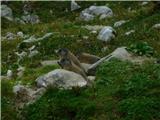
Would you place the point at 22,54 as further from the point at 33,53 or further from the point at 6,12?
the point at 6,12

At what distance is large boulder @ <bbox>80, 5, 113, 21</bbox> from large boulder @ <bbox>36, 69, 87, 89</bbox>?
42.6ft

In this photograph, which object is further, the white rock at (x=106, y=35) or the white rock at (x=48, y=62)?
the white rock at (x=106, y=35)

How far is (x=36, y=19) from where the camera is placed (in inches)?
1320

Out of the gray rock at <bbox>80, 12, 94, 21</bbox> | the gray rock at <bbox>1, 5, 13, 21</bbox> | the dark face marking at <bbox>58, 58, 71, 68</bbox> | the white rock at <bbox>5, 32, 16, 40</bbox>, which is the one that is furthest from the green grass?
the gray rock at <bbox>1, 5, 13, 21</bbox>

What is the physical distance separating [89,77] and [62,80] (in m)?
0.98

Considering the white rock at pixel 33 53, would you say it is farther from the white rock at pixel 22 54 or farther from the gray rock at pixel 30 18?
the gray rock at pixel 30 18

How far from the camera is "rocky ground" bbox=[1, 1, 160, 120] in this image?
41.7ft

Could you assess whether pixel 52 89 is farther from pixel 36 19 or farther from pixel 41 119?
pixel 36 19

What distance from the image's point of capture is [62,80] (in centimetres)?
1421

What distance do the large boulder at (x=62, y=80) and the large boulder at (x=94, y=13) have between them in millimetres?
12999

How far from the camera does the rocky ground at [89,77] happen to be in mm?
12711

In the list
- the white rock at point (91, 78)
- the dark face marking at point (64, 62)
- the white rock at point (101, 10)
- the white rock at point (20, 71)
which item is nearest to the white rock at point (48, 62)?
the white rock at point (20, 71)

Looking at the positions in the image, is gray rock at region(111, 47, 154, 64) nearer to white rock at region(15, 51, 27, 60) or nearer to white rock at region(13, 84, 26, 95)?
white rock at region(13, 84, 26, 95)

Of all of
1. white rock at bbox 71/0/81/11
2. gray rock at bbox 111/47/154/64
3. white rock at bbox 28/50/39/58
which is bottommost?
white rock at bbox 71/0/81/11
